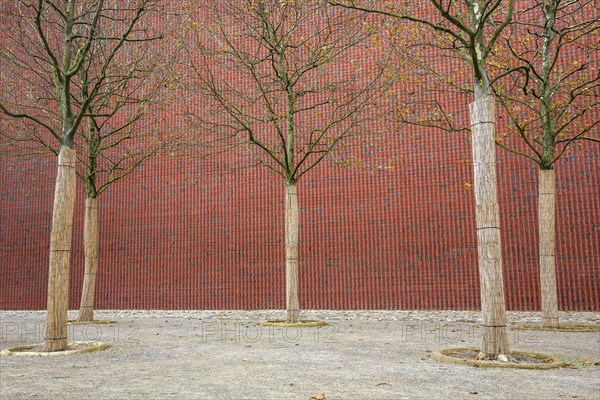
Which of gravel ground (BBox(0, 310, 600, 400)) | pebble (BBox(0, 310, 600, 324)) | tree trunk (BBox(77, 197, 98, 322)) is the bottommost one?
pebble (BBox(0, 310, 600, 324))

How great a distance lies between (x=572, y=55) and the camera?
13.8 metres

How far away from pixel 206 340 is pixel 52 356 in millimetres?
2341

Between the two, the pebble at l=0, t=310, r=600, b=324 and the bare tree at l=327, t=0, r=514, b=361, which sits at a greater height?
the bare tree at l=327, t=0, r=514, b=361

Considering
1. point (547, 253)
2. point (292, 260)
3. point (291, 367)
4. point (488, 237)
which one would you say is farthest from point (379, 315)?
point (291, 367)

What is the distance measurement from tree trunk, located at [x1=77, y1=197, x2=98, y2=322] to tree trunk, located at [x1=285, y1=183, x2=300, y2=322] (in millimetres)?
4341

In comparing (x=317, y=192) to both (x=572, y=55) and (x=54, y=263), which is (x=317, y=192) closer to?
(x=572, y=55)

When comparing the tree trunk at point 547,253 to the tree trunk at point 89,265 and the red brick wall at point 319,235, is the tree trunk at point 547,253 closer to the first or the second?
the red brick wall at point 319,235

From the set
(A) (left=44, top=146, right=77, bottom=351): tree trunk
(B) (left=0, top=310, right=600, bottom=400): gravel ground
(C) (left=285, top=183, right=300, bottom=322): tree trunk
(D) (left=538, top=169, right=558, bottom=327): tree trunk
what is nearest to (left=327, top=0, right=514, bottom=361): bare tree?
(B) (left=0, top=310, right=600, bottom=400): gravel ground

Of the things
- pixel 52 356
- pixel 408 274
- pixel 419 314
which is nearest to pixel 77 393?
pixel 52 356

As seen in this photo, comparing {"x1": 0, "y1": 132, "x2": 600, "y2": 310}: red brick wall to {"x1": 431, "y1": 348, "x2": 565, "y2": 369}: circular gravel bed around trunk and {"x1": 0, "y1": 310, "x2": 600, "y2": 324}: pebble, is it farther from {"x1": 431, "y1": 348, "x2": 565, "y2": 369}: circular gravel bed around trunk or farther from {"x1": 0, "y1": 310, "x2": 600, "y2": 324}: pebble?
{"x1": 431, "y1": 348, "x2": 565, "y2": 369}: circular gravel bed around trunk

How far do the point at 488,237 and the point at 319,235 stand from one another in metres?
9.36

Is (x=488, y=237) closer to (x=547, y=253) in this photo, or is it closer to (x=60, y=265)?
(x=547, y=253)

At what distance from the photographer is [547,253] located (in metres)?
9.32

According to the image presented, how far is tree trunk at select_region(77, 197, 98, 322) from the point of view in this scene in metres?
11.6
